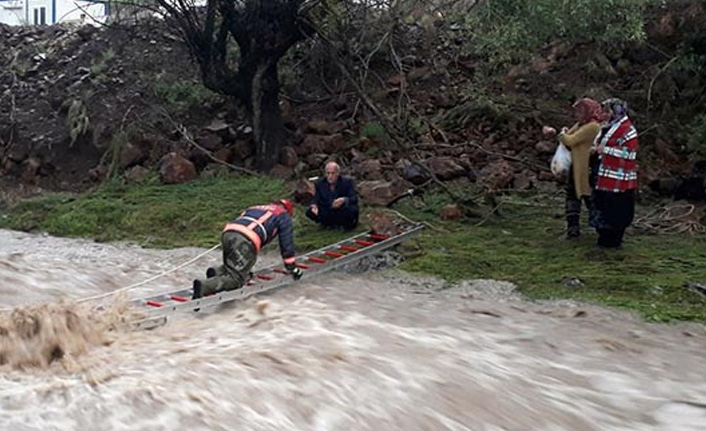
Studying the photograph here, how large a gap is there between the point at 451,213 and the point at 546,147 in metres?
2.88

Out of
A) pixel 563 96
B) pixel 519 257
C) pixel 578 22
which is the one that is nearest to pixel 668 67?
pixel 563 96

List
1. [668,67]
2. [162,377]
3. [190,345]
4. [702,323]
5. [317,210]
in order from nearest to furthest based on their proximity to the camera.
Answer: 1. [162,377]
2. [190,345]
3. [702,323]
4. [317,210]
5. [668,67]

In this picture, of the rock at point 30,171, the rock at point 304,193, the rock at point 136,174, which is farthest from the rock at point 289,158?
the rock at point 30,171

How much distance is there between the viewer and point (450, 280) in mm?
8273

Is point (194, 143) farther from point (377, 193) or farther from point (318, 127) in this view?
point (377, 193)

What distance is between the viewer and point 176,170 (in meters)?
13.6

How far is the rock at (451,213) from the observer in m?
10.6

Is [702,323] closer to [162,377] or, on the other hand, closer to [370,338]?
[370,338]

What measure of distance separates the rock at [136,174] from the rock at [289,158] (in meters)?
2.18

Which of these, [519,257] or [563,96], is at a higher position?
[563,96]

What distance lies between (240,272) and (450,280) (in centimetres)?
212

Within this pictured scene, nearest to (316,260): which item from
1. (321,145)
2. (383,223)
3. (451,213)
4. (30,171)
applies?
(383,223)

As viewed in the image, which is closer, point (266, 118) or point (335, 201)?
point (335, 201)

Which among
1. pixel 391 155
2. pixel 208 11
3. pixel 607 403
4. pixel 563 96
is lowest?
pixel 607 403
